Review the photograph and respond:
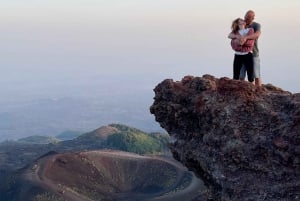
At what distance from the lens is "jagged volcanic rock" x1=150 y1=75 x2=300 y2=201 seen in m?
17.1

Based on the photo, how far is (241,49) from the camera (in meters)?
20.2

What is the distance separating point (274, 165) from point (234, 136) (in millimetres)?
1564

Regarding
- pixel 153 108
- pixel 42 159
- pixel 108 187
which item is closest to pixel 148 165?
pixel 108 187

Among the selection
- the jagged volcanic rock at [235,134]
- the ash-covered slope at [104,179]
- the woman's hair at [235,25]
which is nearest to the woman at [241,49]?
the woman's hair at [235,25]

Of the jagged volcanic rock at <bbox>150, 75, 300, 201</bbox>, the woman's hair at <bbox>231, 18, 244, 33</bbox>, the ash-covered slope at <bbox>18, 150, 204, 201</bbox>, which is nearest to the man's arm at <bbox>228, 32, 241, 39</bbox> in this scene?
the woman's hair at <bbox>231, 18, 244, 33</bbox>

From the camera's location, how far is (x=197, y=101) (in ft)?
64.0

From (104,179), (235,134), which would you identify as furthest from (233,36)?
(104,179)

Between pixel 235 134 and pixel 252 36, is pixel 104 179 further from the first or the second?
pixel 235 134

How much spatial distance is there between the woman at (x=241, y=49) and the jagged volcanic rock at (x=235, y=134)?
985mm

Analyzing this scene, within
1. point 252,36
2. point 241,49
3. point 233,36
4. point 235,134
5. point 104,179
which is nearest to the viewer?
point 235,134

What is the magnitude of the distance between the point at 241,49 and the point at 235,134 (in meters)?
3.61

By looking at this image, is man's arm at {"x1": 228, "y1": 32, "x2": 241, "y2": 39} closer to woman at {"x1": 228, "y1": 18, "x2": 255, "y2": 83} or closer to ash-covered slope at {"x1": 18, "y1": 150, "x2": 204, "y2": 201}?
woman at {"x1": 228, "y1": 18, "x2": 255, "y2": 83}

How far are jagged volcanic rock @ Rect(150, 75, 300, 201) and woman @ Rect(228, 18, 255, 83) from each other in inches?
38.8

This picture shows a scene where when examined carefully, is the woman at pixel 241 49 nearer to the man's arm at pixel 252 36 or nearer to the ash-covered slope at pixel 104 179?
the man's arm at pixel 252 36
